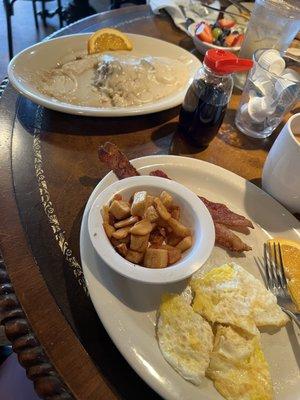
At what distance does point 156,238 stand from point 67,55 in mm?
1055

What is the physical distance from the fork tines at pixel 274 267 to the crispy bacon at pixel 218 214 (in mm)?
61

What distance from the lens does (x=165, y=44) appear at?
1.67 metres

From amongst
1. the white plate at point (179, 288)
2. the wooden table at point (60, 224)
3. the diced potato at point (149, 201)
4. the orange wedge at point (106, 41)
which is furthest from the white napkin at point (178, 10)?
the diced potato at point (149, 201)

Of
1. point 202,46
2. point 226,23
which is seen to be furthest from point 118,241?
point 226,23

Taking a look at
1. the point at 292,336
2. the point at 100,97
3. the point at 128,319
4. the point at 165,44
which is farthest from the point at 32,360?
the point at 165,44

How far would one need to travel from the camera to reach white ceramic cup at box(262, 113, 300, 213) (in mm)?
950

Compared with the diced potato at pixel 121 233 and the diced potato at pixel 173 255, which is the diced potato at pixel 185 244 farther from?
the diced potato at pixel 121 233

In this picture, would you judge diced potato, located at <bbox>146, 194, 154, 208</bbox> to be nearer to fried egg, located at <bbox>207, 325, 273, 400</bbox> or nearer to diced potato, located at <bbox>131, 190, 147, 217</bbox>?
diced potato, located at <bbox>131, 190, 147, 217</bbox>

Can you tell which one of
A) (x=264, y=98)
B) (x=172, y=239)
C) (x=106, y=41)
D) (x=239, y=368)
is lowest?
(x=239, y=368)

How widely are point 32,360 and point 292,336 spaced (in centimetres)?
57

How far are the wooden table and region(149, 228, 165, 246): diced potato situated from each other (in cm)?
19

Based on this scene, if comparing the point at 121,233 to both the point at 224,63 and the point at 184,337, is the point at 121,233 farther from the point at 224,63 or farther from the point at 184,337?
the point at 224,63

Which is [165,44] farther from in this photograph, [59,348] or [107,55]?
[59,348]

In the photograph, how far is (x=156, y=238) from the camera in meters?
0.87
